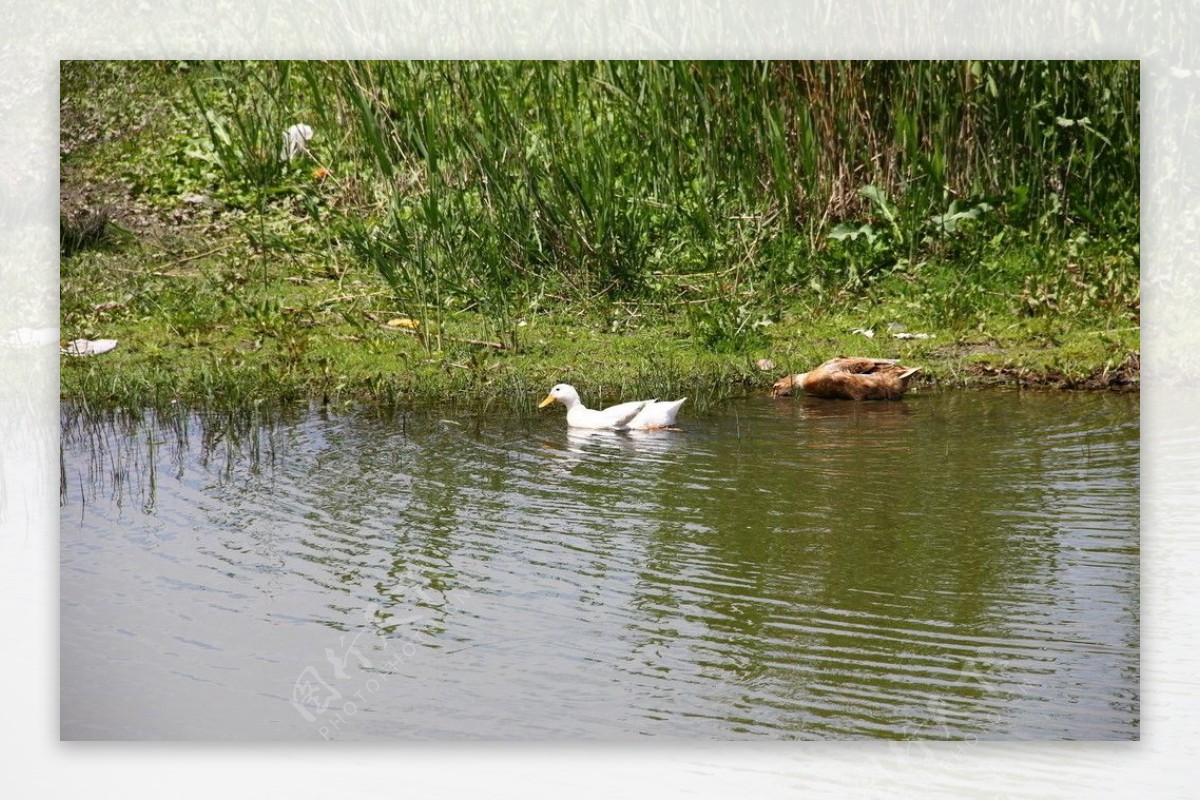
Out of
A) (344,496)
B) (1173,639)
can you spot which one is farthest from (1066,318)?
(344,496)

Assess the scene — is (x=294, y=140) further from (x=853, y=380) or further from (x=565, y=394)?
(x=853, y=380)

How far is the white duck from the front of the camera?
227 inches

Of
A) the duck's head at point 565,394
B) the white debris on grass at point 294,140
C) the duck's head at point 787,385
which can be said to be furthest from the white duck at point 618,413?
the white debris on grass at point 294,140

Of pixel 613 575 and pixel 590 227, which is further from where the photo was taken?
pixel 590 227

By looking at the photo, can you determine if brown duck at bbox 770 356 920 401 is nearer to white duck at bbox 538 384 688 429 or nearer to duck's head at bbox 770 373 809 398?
duck's head at bbox 770 373 809 398

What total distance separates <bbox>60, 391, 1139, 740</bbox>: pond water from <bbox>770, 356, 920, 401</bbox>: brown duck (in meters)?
0.05

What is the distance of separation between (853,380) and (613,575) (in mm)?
1221

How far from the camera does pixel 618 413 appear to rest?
5.80m

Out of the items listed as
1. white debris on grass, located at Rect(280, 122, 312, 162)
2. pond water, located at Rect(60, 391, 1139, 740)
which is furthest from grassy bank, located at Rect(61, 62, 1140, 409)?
pond water, located at Rect(60, 391, 1139, 740)

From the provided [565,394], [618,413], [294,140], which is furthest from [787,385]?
[294,140]

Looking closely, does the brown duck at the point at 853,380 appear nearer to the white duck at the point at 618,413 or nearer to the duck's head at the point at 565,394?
the white duck at the point at 618,413

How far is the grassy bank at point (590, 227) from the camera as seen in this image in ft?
18.6

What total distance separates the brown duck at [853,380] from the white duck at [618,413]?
14.2 inches

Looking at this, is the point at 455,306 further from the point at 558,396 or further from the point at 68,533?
the point at 68,533
